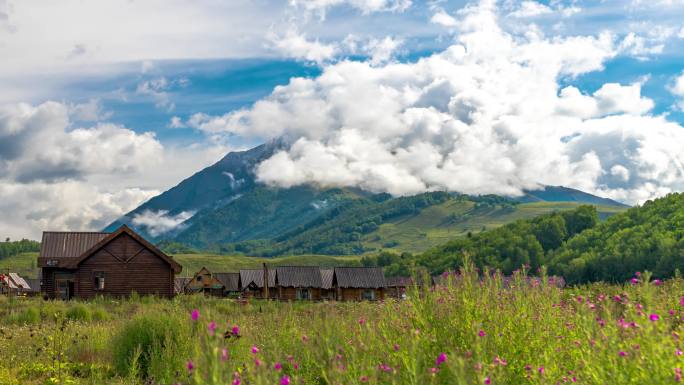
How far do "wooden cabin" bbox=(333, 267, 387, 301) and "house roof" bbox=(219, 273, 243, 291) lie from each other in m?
23.6

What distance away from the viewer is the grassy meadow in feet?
16.9

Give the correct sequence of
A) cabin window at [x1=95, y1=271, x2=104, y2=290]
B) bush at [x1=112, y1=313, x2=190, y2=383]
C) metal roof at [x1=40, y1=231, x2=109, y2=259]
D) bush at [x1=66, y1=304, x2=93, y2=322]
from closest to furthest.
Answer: bush at [x1=112, y1=313, x2=190, y2=383]
bush at [x1=66, y1=304, x2=93, y2=322]
cabin window at [x1=95, y1=271, x2=104, y2=290]
metal roof at [x1=40, y1=231, x2=109, y2=259]

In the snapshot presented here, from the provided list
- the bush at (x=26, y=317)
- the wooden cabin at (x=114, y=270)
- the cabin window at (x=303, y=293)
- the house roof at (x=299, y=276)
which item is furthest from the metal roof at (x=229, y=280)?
the bush at (x=26, y=317)

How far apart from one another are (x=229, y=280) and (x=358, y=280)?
1148 inches

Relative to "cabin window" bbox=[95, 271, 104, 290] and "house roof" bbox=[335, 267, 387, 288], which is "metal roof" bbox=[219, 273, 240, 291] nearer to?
"house roof" bbox=[335, 267, 387, 288]

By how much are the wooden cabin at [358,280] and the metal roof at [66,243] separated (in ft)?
151

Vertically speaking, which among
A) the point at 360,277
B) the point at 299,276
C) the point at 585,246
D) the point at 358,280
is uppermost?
the point at 585,246

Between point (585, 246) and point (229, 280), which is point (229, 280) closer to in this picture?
point (229, 280)

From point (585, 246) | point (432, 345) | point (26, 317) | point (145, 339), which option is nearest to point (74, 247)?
point (26, 317)

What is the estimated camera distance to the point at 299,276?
95.1m

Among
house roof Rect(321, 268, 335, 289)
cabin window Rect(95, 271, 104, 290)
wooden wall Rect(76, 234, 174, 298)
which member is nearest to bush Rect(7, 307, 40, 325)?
wooden wall Rect(76, 234, 174, 298)

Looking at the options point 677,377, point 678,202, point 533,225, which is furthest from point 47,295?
point 533,225

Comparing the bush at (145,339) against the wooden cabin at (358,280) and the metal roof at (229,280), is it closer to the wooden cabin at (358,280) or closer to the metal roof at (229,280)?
the wooden cabin at (358,280)

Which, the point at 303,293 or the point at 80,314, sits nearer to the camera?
the point at 80,314
